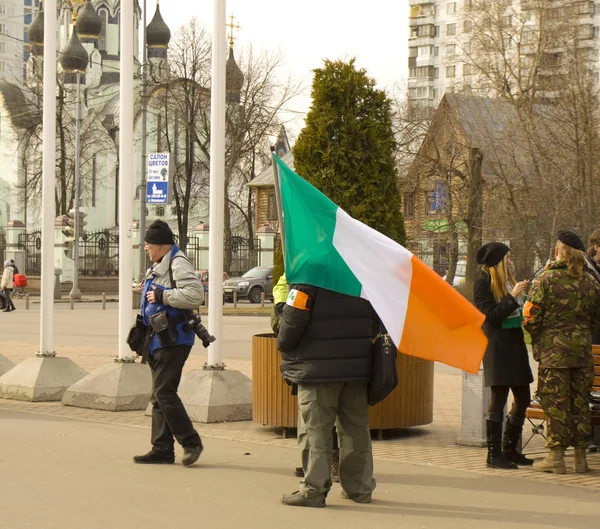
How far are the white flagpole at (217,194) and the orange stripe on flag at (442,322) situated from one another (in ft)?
14.2

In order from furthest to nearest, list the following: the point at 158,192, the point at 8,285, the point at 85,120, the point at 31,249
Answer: the point at 85,120, the point at 31,249, the point at 8,285, the point at 158,192

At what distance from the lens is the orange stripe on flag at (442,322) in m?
7.74

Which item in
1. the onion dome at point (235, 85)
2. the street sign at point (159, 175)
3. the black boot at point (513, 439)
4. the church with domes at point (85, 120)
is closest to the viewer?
the black boot at point (513, 439)

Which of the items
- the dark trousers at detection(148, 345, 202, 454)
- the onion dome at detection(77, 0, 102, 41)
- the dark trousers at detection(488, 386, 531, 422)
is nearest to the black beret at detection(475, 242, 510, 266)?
the dark trousers at detection(488, 386, 531, 422)

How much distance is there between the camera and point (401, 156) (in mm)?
38469

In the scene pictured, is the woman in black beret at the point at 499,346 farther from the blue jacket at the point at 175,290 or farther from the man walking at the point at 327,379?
the blue jacket at the point at 175,290

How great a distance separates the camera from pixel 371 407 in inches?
405

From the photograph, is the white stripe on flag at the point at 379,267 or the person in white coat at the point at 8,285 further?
the person in white coat at the point at 8,285

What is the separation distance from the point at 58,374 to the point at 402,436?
440 centimetres

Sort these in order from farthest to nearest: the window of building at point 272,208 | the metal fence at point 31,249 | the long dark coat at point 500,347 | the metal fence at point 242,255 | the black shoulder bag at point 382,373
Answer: the metal fence at point 242,255 < the metal fence at point 31,249 < the window of building at point 272,208 < the long dark coat at point 500,347 < the black shoulder bag at point 382,373

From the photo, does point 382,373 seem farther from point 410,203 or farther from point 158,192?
point 410,203

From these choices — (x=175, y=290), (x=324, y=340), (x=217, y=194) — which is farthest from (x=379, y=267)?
(x=217, y=194)

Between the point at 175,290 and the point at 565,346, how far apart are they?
286cm

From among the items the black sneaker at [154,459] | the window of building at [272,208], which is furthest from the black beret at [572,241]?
the window of building at [272,208]
